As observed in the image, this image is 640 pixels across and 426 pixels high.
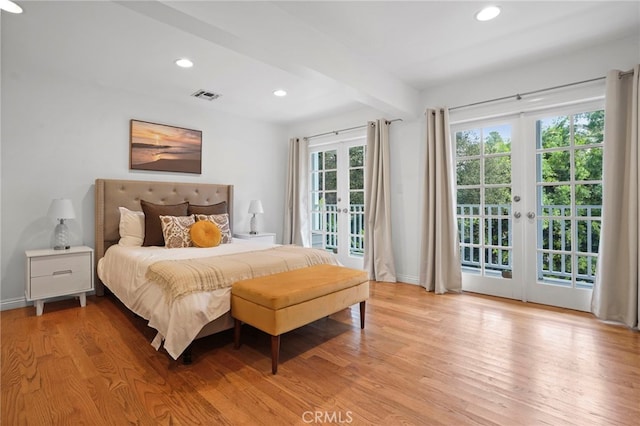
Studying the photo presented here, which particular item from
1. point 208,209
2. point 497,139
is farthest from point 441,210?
point 208,209

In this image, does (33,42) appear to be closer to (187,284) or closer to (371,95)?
(187,284)

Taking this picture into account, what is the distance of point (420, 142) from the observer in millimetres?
3982

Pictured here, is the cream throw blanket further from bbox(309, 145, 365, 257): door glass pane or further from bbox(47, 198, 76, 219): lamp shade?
bbox(309, 145, 365, 257): door glass pane

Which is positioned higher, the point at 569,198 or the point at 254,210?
the point at 569,198

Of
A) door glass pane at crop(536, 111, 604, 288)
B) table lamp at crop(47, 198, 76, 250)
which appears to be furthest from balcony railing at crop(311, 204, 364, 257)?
table lamp at crop(47, 198, 76, 250)

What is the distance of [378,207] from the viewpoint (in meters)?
4.21

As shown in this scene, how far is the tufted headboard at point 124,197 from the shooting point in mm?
3486

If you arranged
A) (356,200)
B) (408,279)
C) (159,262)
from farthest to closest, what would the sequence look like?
(356,200) < (408,279) < (159,262)

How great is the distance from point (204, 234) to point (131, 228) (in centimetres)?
86

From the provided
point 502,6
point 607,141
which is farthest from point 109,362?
point 607,141

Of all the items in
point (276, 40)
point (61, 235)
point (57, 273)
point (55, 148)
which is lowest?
point (57, 273)

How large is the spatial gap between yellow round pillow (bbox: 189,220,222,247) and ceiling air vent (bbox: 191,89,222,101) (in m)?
1.59

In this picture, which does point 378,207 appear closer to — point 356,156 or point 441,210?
point 441,210

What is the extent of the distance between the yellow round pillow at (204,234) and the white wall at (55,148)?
121 centimetres
